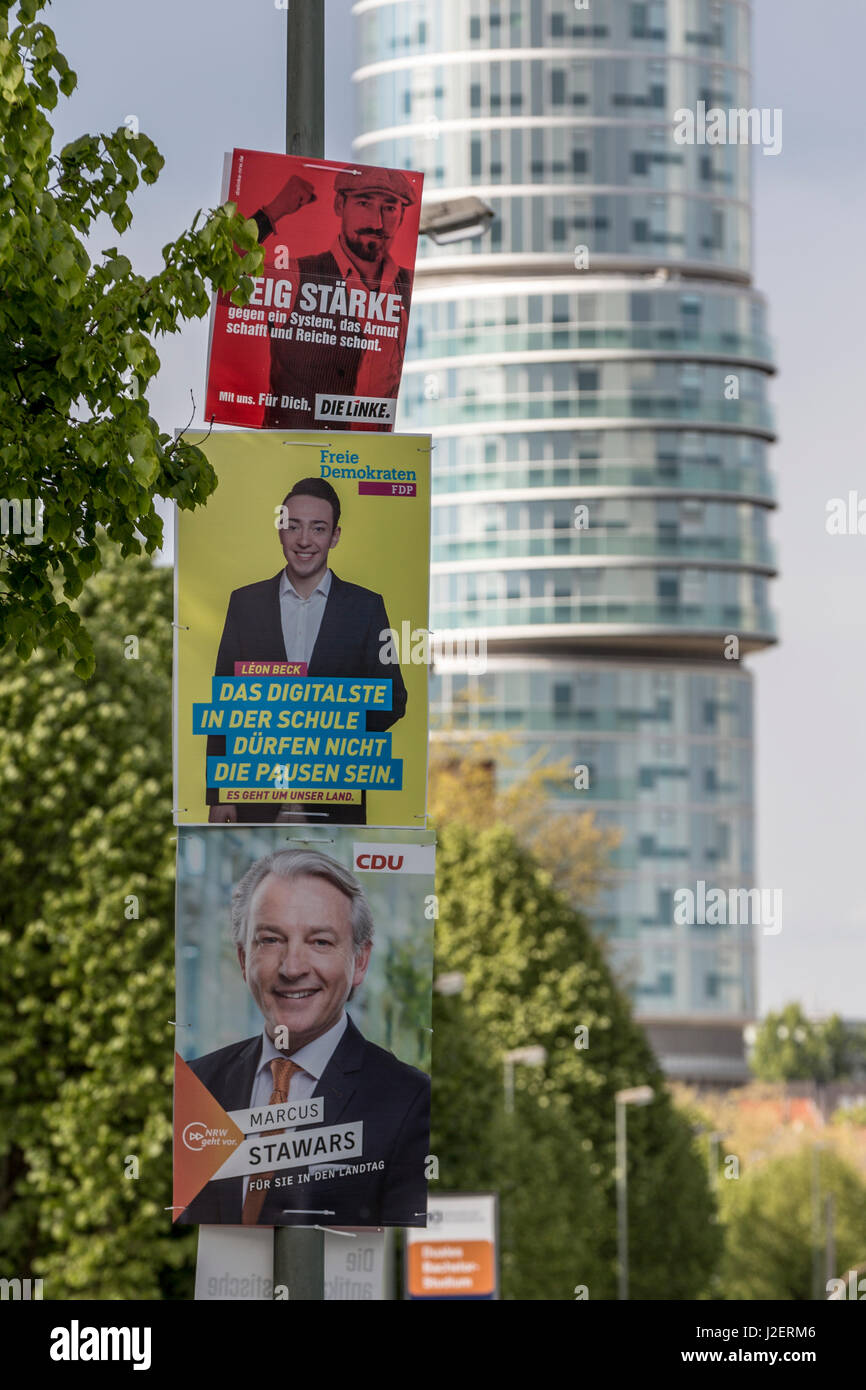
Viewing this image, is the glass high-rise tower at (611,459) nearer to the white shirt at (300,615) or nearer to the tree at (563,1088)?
the tree at (563,1088)

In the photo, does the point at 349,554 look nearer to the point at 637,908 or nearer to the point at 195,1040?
the point at 195,1040

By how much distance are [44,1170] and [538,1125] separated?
898 inches

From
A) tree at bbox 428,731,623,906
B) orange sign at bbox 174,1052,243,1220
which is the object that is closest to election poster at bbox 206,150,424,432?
orange sign at bbox 174,1052,243,1220

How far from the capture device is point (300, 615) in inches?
328

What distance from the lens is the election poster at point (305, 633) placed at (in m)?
8.19

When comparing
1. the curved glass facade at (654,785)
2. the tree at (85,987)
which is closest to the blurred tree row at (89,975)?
the tree at (85,987)

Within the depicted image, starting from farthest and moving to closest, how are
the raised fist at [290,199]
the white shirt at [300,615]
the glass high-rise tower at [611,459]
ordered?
the glass high-rise tower at [611,459]
the raised fist at [290,199]
the white shirt at [300,615]

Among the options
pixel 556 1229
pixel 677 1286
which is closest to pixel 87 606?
pixel 556 1229

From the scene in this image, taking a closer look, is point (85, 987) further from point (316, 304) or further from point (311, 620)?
point (316, 304)

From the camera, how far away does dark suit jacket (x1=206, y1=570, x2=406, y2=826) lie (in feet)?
27.0

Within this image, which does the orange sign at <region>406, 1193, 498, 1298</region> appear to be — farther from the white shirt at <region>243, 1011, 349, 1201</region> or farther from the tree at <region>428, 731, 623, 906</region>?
the tree at <region>428, 731, 623, 906</region>

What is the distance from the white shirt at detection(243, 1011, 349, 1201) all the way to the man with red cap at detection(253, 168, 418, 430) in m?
2.44

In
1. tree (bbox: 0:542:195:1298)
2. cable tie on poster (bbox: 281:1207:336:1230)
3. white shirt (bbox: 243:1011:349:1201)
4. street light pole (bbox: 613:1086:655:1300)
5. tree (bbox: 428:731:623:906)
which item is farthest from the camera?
Result: tree (bbox: 428:731:623:906)

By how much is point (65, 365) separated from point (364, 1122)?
10.9 ft
